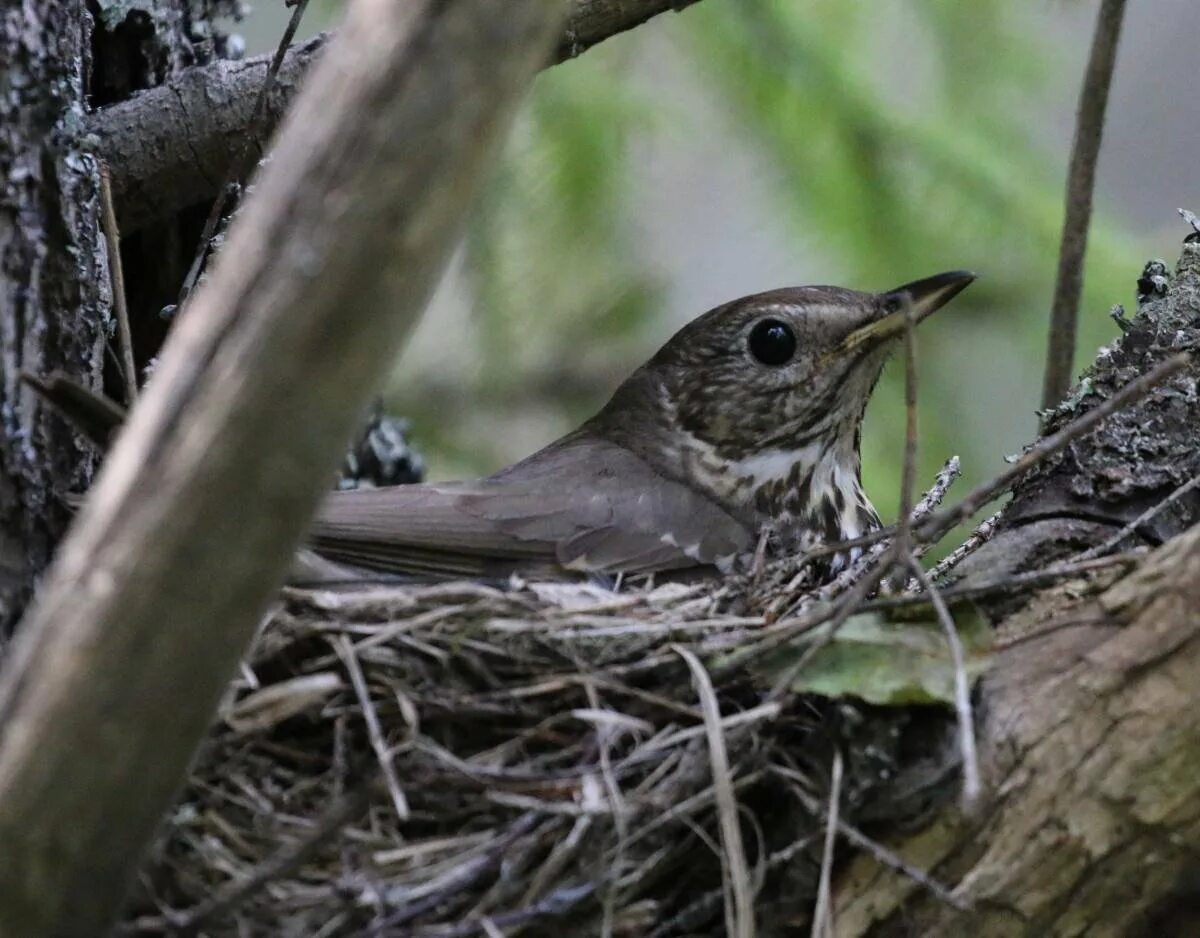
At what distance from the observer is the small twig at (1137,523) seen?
1929mm

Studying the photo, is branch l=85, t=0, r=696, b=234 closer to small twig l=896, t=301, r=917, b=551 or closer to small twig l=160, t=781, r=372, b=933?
small twig l=896, t=301, r=917, b=551

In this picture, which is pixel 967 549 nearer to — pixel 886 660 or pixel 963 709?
pixel 886 660

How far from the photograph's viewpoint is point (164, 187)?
91.7 inches

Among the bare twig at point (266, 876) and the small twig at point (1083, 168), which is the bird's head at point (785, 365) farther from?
the bare twig at point (266, 876)

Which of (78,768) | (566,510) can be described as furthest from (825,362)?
(78,768)

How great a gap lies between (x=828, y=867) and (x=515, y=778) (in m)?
0.35

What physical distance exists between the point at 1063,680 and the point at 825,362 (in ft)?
3.62

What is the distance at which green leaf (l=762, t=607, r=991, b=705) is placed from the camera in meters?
1.56

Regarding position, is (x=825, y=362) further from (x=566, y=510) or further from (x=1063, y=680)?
(x=1063, y=680)

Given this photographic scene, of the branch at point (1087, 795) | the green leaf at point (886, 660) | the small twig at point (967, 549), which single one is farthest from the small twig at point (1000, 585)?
the small twig at point (967, 549)

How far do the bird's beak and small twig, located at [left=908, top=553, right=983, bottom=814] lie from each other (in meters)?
0.79

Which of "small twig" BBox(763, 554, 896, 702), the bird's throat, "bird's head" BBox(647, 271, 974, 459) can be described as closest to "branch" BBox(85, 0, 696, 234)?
"bird's head" BBox(647, 271, 974, 459)

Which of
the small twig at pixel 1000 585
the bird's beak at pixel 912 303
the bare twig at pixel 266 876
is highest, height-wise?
the bird's beak at pixel 912 303

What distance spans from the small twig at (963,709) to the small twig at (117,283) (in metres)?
1.12
